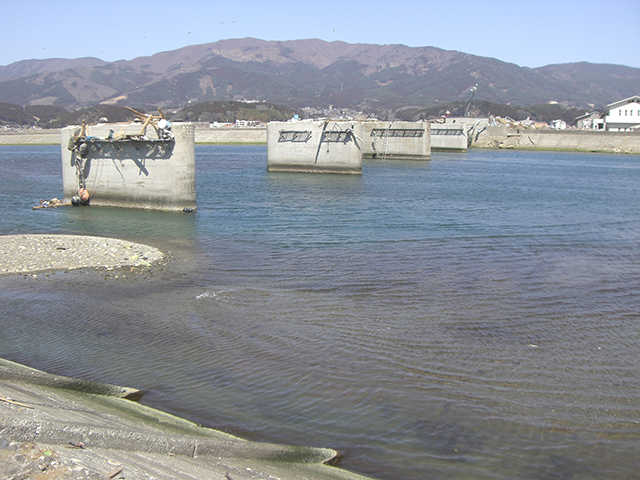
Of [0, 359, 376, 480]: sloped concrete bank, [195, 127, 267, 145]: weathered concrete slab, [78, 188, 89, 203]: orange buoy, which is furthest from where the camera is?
[195, 127, 267, 145]: weathered concrete slab

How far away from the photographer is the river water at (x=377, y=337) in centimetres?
649

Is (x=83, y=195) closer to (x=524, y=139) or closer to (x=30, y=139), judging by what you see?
(x=30, y=139)

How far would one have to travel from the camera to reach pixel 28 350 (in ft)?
27.9

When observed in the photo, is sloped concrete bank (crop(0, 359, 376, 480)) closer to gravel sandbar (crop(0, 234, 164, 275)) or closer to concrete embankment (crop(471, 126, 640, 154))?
gravel sandbar (crop(0, 234, 164, 275))

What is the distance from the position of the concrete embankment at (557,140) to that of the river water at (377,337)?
75.3 m


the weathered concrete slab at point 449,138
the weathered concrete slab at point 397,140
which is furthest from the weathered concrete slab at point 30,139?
the weathered concrete slab at point 449,138

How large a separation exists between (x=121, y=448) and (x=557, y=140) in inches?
3909

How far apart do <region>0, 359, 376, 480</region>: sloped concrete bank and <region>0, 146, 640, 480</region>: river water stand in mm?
710

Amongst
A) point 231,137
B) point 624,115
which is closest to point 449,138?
point 231,137

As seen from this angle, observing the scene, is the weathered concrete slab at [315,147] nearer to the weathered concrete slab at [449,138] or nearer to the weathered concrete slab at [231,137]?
the weathered concrete slab at [449,138]

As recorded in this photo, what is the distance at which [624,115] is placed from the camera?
10512cm

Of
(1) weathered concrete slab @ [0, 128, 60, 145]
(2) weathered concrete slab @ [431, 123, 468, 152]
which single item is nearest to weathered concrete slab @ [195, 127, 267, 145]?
(1) weathered concrete slab @ [0, 128, 60, 145]

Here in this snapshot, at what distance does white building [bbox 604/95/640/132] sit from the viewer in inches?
4077

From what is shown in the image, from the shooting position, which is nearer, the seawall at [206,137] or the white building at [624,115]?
the seawall at [206,137]
